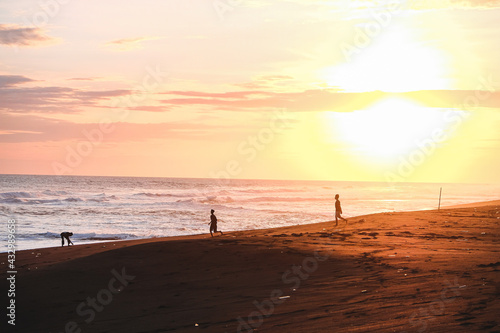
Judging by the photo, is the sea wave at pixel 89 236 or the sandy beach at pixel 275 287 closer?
the sandy beach at pixel 275 287

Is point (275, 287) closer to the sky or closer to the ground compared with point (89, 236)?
closer to the ground

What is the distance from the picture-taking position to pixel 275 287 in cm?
948

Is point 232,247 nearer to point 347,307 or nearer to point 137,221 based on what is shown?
point 347,307

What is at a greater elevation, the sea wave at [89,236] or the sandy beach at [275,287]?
the sea wave at [89,236]

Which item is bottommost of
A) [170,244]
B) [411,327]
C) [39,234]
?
[411,327]

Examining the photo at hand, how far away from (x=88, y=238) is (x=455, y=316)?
26.1 meters

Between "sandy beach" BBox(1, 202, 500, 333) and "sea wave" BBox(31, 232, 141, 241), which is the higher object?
"sea wave" BBox(31, 232, 141, 241)

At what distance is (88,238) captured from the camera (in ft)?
94.8

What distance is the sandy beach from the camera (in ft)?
22.3

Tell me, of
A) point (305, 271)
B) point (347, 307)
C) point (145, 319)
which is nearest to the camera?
point (347, 307)

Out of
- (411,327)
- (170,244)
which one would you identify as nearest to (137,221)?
(170,244)

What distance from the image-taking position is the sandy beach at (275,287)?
22.3 ft

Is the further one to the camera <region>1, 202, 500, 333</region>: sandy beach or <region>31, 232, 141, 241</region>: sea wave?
<region>31, 232, 141, 241</region>: sea wave

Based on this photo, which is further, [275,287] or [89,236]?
[89,236]
